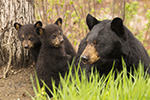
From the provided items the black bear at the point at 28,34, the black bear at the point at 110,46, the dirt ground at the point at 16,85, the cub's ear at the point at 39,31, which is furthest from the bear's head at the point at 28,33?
the black bear at the point at 110,46

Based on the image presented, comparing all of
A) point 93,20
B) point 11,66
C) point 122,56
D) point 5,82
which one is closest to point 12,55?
point 11,66

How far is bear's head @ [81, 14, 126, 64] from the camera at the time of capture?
3.73 m

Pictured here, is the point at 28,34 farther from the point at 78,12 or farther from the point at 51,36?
the point at 78,12

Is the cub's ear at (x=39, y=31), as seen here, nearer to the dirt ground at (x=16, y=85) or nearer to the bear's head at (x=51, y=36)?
the bear's head at (x=51, y=36)

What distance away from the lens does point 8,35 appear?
5.54 m

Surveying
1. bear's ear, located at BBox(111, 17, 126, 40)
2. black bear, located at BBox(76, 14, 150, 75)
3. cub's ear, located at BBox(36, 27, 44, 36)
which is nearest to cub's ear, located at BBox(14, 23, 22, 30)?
cub's ear, located at BBox(36, 27, 44, 36)

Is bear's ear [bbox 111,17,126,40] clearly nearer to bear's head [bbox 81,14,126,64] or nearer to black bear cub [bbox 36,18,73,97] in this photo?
bear's head [bbox 81,14,126,64]

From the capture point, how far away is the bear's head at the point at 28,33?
17.2ft

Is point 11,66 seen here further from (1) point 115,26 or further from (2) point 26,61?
(1) point 115,26

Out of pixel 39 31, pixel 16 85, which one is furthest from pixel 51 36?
pixel 16 85

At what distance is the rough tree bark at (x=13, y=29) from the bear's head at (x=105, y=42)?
224 cm

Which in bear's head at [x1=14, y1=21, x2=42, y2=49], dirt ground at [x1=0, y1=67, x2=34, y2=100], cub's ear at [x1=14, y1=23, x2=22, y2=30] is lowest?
dirt ground at [x1=0, y1=67, x2=34, y2=100]

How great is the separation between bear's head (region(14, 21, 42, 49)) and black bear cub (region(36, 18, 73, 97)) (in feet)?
0.91

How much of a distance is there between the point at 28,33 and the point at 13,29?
48cm
